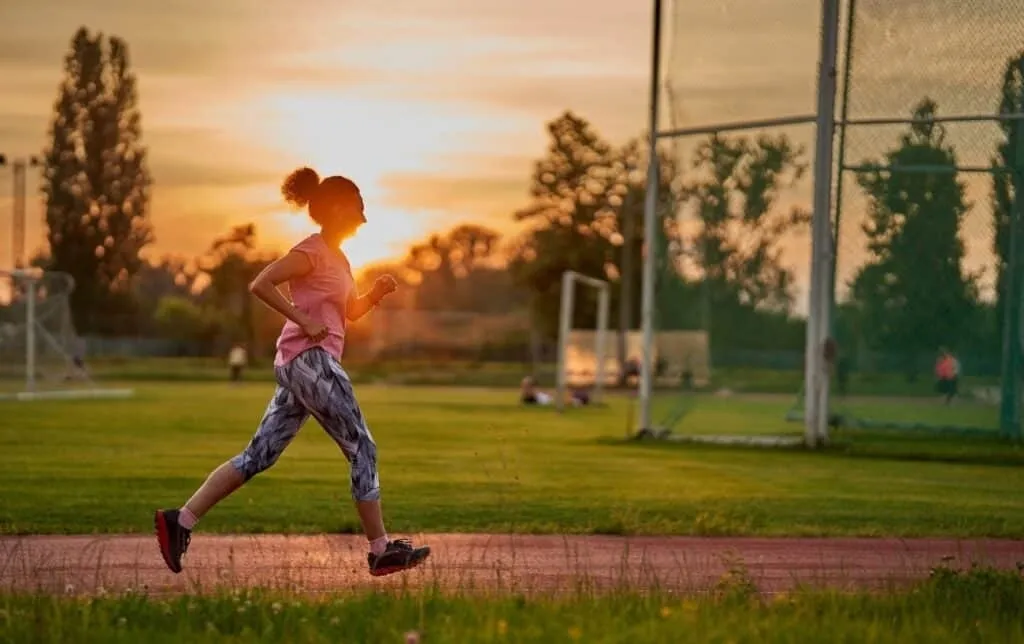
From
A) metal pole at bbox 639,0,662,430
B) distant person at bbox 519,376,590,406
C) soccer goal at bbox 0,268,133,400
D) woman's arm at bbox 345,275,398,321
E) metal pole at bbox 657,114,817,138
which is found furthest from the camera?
soccer goal at bbox 0,268,133,400

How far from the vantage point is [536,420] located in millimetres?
31766

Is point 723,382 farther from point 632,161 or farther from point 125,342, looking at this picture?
point 125,342

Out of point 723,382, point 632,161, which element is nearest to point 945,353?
point 723,382

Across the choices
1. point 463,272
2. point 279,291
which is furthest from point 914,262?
point 463,272

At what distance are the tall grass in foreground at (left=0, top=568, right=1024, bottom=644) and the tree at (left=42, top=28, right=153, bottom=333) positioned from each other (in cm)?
7560

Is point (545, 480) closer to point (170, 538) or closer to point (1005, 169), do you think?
point (170, 538)

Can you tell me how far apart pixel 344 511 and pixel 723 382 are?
36.7 feet

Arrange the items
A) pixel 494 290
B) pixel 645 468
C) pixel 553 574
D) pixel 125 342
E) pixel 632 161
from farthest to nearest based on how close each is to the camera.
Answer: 1. pixel 494 290
2. pixel 125 342
3. pixel 632 161
4. pixel 645 468
5. pixel 553 574

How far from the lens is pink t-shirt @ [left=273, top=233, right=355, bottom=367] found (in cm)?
920

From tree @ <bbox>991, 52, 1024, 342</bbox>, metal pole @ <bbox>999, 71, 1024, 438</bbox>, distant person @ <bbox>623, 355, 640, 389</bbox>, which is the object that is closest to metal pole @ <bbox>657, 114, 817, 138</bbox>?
tree @ <bbox>991, 52, 1024, 342</bbox>

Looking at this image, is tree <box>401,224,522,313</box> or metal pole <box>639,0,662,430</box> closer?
metal pole <box>639,0,662,430</box>

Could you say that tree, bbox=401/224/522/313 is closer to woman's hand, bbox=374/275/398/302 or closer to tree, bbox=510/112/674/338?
tree, bbox=510/112/674/338

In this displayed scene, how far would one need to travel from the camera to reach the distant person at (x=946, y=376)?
72.9 ft

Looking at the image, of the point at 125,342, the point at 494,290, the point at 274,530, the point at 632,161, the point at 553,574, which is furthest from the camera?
the point at 494,290
